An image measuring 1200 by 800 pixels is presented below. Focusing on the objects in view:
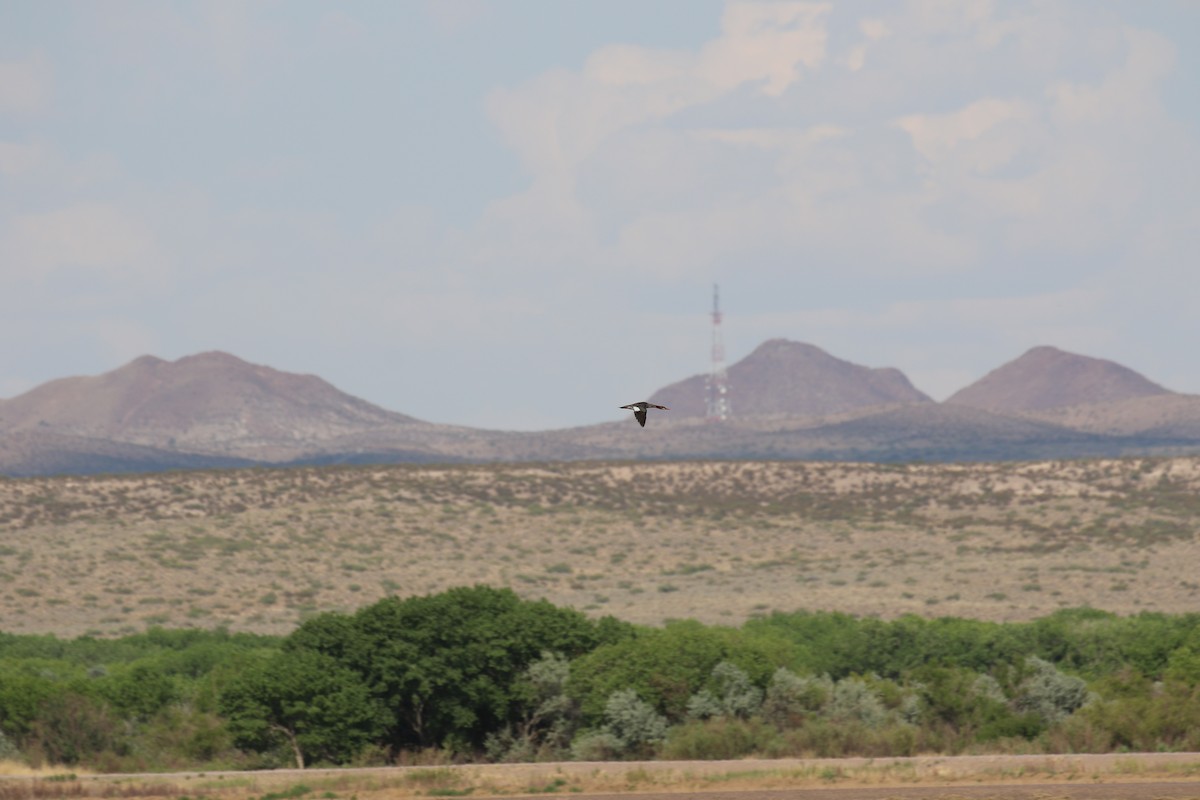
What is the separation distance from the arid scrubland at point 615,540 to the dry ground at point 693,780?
113 ft

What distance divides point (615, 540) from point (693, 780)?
5826cm

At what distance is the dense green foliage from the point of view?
38.5 meters

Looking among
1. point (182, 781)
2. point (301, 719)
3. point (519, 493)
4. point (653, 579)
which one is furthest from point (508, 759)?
point (519, 493)

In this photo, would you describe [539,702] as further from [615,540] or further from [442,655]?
[615,540]

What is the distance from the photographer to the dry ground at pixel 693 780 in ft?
110

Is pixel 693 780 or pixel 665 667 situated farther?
pixel 665 667

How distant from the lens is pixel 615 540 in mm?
92625

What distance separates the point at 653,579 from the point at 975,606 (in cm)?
1566

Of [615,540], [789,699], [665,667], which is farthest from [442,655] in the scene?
[615,540]

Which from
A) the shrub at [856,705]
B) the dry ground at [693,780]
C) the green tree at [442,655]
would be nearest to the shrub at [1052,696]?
the shrub at [856,705]

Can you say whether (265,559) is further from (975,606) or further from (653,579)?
(975,606)

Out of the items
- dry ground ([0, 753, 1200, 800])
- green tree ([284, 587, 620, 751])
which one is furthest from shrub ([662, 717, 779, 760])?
green tree ([284, 587, 620, 751])

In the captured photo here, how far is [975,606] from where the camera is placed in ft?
243

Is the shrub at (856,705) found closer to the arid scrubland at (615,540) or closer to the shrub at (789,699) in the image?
the shrub at (789,699)
